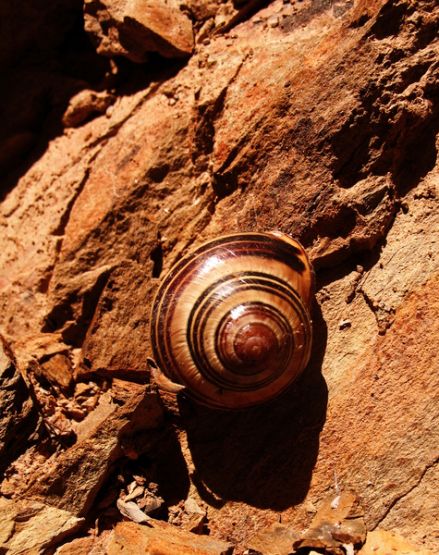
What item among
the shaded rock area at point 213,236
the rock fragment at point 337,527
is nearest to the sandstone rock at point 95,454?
the shaded rock area at point 213,236

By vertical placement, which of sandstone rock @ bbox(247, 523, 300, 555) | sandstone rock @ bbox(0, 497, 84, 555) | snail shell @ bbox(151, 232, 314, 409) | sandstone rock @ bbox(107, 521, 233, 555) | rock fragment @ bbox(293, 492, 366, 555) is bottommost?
sandstone rock @ bbox(0, 497, 84, 555)

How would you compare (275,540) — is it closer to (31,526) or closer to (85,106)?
(31,526)

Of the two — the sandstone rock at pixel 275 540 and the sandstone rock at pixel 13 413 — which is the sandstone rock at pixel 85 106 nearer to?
the sandstone rock at pixel 13 413

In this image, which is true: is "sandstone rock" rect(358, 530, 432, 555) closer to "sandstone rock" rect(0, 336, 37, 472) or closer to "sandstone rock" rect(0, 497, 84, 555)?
"sandstone rock" rect(0, 497, 84, 555)

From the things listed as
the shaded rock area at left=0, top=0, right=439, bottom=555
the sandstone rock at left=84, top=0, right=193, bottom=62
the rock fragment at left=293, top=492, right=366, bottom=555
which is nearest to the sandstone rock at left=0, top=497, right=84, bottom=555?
the shaded rock area at left=0, top=0, right=439, bottom=555

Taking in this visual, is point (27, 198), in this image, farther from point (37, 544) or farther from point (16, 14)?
point (37, 544)

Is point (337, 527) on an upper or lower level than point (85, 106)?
lower

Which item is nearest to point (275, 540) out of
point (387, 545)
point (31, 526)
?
point (387, 545)

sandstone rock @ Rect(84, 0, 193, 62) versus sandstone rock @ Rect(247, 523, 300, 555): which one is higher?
sandstone rock @ Rect(84, 0, 193, 62)
